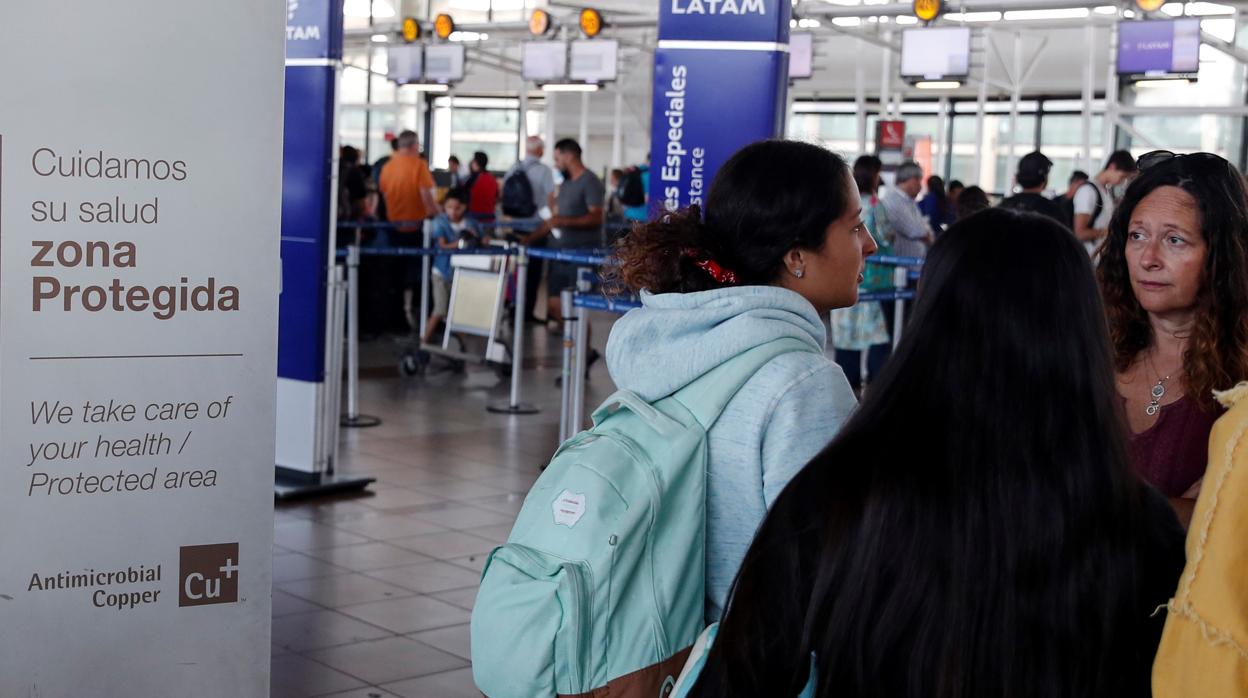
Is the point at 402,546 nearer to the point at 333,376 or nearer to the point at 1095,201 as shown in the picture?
the point at 333,376

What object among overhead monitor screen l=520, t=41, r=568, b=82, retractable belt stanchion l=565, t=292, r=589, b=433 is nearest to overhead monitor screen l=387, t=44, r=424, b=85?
overhead monitor screen l=520, t=41, r=568, b=82

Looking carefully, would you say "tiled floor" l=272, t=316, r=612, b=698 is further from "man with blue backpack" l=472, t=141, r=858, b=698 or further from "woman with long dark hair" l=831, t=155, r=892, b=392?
"man with blue backpack" l=472, t=141, r=858, b=698

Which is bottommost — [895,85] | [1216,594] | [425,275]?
[425,275]

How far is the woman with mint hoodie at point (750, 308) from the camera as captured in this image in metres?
1.89

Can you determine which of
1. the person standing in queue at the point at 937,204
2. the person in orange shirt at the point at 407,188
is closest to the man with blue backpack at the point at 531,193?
the person in orange shirt at the point at 407,188

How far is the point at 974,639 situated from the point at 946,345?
11.0 inches

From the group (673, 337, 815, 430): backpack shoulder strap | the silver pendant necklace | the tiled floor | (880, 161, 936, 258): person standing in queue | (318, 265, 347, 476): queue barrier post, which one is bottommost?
the tiled floor

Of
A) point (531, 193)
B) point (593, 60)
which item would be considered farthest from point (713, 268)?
point (593, 60)

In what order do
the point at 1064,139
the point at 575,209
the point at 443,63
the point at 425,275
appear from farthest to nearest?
1. the point at 1064,139
2. the point at 443,63
3. the point at 425,275
4. the point at 575,209

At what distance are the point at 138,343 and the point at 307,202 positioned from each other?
10.8 feet

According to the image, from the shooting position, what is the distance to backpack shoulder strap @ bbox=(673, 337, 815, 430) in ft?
6.18

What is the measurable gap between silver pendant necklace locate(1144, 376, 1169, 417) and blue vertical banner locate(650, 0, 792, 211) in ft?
10.3

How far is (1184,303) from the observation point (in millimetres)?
2387

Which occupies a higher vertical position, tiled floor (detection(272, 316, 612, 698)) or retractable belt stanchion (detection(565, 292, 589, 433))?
retractable belt stanchion (detection(565, 292, 589, 433))
